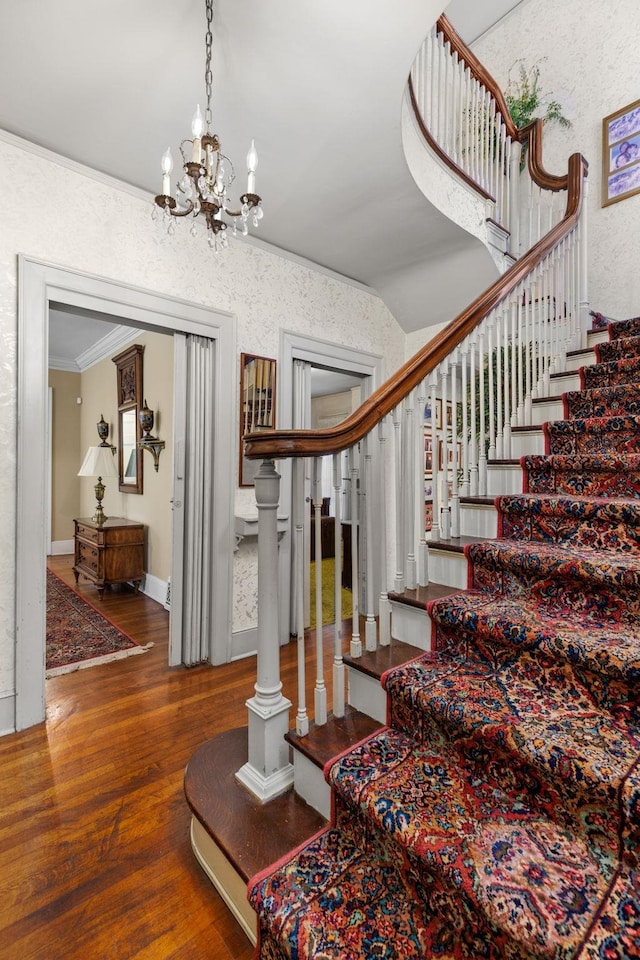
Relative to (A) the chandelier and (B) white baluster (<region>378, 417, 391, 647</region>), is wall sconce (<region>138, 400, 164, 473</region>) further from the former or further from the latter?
(B) white baluster (<region>378, 417, 391, 647</region>)

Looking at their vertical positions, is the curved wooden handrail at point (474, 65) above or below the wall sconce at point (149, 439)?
above

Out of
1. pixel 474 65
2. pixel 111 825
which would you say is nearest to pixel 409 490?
pixel 111 825

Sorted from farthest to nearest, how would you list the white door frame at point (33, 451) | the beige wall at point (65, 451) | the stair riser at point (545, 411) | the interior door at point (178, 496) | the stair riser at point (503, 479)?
1. the beige wall at point (65, 451)
2. the interior door at point (178, 496)
3. the stair riser at point (545, 411)
4. the white door frame at point (33, 451)
5. the stair riser at point (503, 479)

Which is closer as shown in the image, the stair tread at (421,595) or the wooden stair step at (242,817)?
the wooden stair step at (242,817)

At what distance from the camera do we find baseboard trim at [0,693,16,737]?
2085mm

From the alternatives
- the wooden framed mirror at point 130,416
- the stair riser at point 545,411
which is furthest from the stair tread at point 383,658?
the wooden framed mirror at point 130,416

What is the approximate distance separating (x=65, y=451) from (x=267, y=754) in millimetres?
6621

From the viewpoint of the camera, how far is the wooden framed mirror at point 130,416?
15.0 feet

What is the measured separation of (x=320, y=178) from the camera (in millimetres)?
2479

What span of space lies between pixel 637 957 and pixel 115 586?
4.84 meters

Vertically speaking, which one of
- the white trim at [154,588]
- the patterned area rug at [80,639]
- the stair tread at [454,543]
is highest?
the stair tread at [454,543]

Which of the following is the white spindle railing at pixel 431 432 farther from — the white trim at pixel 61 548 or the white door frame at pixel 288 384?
the white trim at pixel 61 548

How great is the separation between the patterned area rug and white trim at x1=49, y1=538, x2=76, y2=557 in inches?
99.8

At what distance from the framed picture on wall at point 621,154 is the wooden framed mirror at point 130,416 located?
4.54 metres
